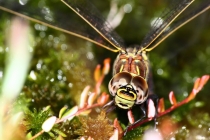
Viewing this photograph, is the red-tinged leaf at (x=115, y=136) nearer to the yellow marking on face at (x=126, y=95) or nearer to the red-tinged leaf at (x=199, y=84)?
the yellow marking on face at (x=126, y=95)

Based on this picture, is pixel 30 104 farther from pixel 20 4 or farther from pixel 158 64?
pixel 158 64

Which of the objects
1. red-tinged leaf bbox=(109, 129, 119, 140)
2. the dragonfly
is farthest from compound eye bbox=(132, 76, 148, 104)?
red-tinged leaf bbox=(109, 129, 119, 140)

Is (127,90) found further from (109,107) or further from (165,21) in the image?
(165,21)

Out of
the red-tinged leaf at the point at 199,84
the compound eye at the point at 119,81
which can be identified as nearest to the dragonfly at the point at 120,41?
the compound eye at the point at 119,81

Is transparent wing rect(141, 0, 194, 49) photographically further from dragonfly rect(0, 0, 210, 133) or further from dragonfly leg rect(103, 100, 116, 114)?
dragonfly leg rect(103, 100, 116, 114)

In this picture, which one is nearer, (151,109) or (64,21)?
(151,109)

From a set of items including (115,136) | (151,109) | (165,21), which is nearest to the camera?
(115,136)

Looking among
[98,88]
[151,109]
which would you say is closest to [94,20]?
[98,88]

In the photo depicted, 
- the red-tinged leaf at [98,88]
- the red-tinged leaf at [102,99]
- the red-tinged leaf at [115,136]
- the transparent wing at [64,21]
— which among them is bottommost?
the red-tinged leaf at [115,136]
